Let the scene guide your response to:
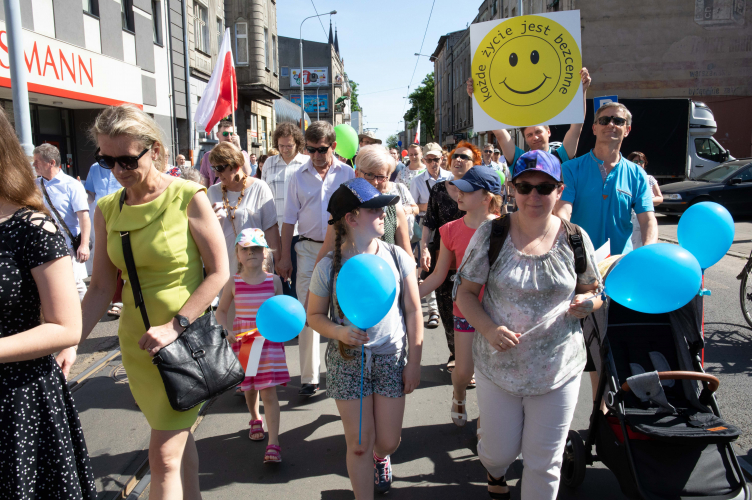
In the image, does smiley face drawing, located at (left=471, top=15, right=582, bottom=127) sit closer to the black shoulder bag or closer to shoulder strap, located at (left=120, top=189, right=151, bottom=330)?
shoulder strap, located at (left=120, top=189, right=151, bottom=330)

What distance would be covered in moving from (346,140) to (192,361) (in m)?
4.20

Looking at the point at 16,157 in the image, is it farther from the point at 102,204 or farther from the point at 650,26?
the point at 650,26

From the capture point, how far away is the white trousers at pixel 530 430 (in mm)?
2436

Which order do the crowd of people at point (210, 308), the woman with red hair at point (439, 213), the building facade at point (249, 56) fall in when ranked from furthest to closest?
the building facade at point (249, 56)
the woman with red hair at point (439, 213)
the crowd of people at point (210, 308)

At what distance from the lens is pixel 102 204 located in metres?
2.43

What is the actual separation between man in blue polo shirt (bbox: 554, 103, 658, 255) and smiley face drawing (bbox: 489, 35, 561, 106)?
0.60m

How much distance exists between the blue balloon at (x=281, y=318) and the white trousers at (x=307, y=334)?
4.89ft

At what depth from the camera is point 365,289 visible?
7.57ft

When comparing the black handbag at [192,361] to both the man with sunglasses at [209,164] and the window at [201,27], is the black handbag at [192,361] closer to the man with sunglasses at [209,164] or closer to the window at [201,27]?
the man with sunglasses at [209,164]

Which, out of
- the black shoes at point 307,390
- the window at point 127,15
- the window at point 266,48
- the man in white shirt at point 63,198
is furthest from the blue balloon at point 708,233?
the window at point 266,48

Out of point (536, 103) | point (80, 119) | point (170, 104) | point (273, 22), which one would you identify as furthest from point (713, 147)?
point (273, 22)

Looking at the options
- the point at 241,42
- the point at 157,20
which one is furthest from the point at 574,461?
the point at 241,42

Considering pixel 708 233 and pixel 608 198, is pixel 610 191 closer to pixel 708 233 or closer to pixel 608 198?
pixel 608 198

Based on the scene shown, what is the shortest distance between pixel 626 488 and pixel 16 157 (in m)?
2.99
